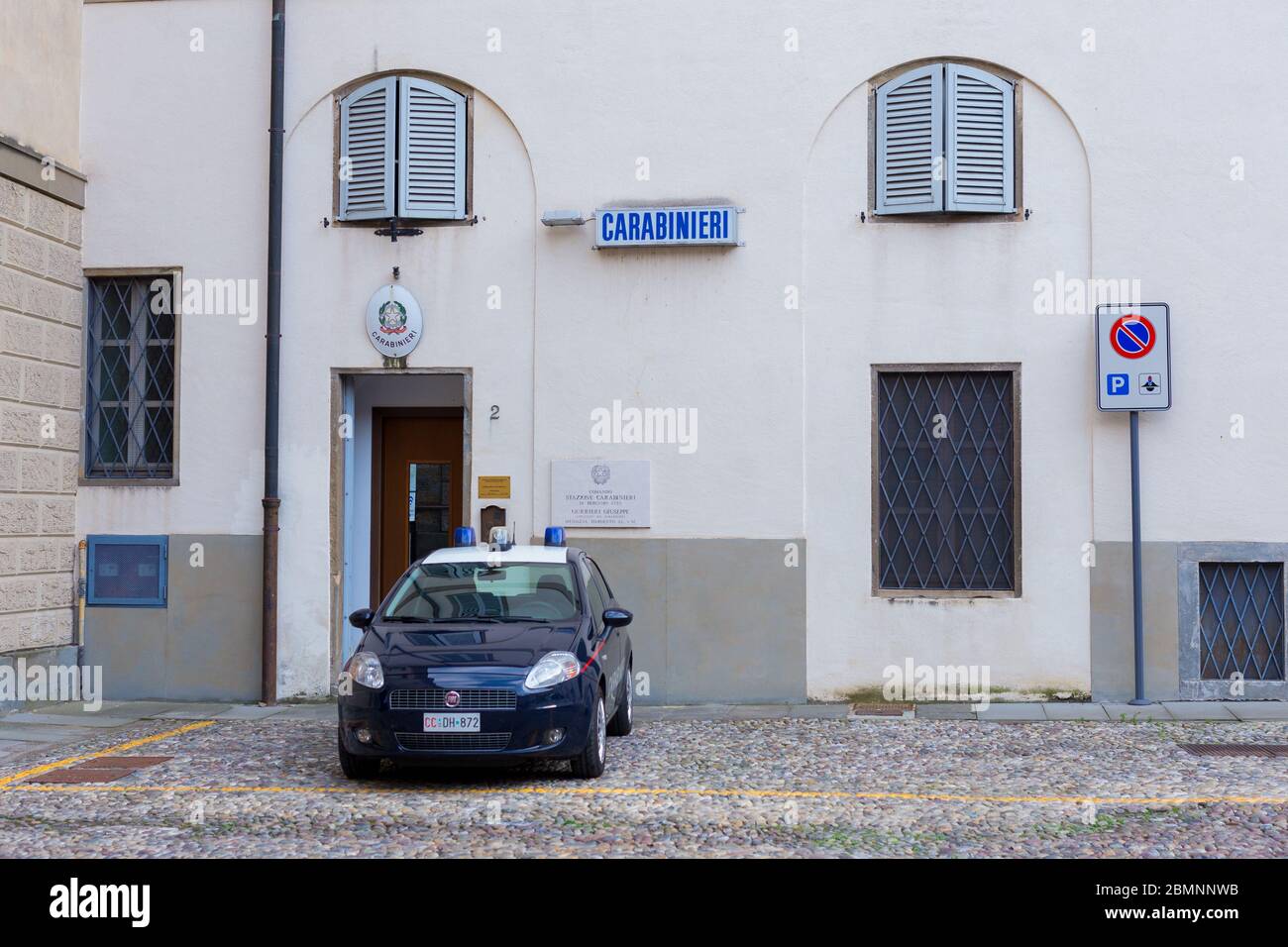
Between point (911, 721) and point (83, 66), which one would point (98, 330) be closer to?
point (83, 66)

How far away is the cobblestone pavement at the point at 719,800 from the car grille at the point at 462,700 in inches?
22.0

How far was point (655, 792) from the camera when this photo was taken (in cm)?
903

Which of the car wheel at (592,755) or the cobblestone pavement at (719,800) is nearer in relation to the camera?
the cobblestone pavement at (719,800)

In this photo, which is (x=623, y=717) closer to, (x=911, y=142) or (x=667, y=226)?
(x=667, y=226)

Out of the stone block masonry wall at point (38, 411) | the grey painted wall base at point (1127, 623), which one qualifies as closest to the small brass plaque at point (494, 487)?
the stone block masonry wall at point (38, 411)

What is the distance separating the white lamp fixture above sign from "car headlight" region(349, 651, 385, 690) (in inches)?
187

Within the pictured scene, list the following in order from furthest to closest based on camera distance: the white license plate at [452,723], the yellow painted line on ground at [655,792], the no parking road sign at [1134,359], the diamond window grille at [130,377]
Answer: the diamond window grille at [130,377] → the no parking road sign at [1134,359] → the white license plate at [452,723] → the yellow painted line on ground at [655,792]

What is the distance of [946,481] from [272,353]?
642cm

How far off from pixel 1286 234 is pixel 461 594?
8.05 m

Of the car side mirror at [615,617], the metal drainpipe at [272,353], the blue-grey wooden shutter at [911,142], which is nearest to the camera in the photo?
the car side mirror at [615,617]

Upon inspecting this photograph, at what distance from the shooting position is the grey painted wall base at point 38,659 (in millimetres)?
12719

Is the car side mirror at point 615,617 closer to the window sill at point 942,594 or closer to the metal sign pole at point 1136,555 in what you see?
the window sill at point 942,594

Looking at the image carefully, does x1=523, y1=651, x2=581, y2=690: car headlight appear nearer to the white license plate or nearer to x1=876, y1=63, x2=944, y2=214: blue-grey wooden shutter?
the white license plate

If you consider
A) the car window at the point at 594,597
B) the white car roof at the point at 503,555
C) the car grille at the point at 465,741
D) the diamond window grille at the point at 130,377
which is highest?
the diamond window grille at the point at 130,377
